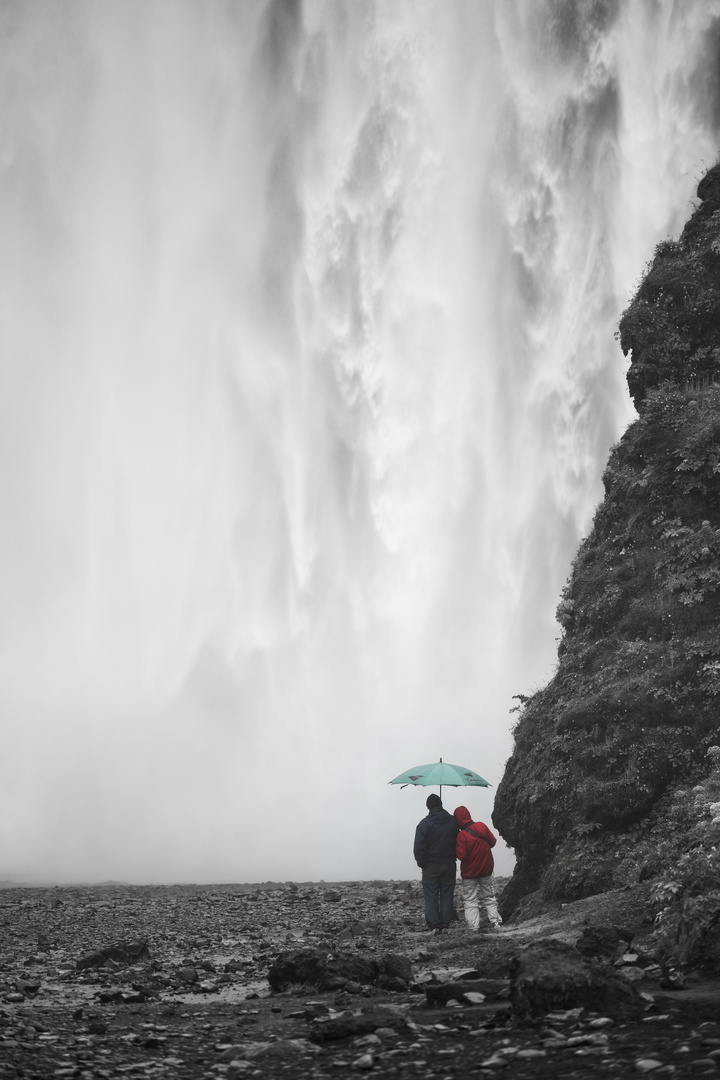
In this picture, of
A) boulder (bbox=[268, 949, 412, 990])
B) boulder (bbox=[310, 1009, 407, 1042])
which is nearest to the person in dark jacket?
boulder (bbox=[268, 949, 412, 990])

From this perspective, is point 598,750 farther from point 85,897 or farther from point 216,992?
point 85,897

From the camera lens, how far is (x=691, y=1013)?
27.7 feet

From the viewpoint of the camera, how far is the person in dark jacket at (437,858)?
68.3 feet

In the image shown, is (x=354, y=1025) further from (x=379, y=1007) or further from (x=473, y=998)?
(x=473, y=998)

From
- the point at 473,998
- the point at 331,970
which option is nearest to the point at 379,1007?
the point at 473,998

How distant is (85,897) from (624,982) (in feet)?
113

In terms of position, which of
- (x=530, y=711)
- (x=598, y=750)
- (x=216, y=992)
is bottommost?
(x=216, y=992)

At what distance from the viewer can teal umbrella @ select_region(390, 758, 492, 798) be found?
71.9 feet

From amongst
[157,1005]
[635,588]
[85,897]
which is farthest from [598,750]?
[85,897]

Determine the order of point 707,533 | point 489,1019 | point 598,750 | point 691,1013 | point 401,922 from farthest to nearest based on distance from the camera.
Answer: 1. point 401,922
2. point 707,533
3. point 598,750
4. point 489,1019
5. point 691,1013

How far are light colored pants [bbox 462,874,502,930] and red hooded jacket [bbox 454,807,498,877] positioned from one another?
0.72 feet

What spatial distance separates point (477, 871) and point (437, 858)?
4.57 feet

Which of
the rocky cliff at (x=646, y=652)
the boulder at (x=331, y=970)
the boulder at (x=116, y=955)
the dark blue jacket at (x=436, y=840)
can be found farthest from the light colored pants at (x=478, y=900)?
the boulder at (x=116, y=955)

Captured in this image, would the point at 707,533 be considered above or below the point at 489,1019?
above
